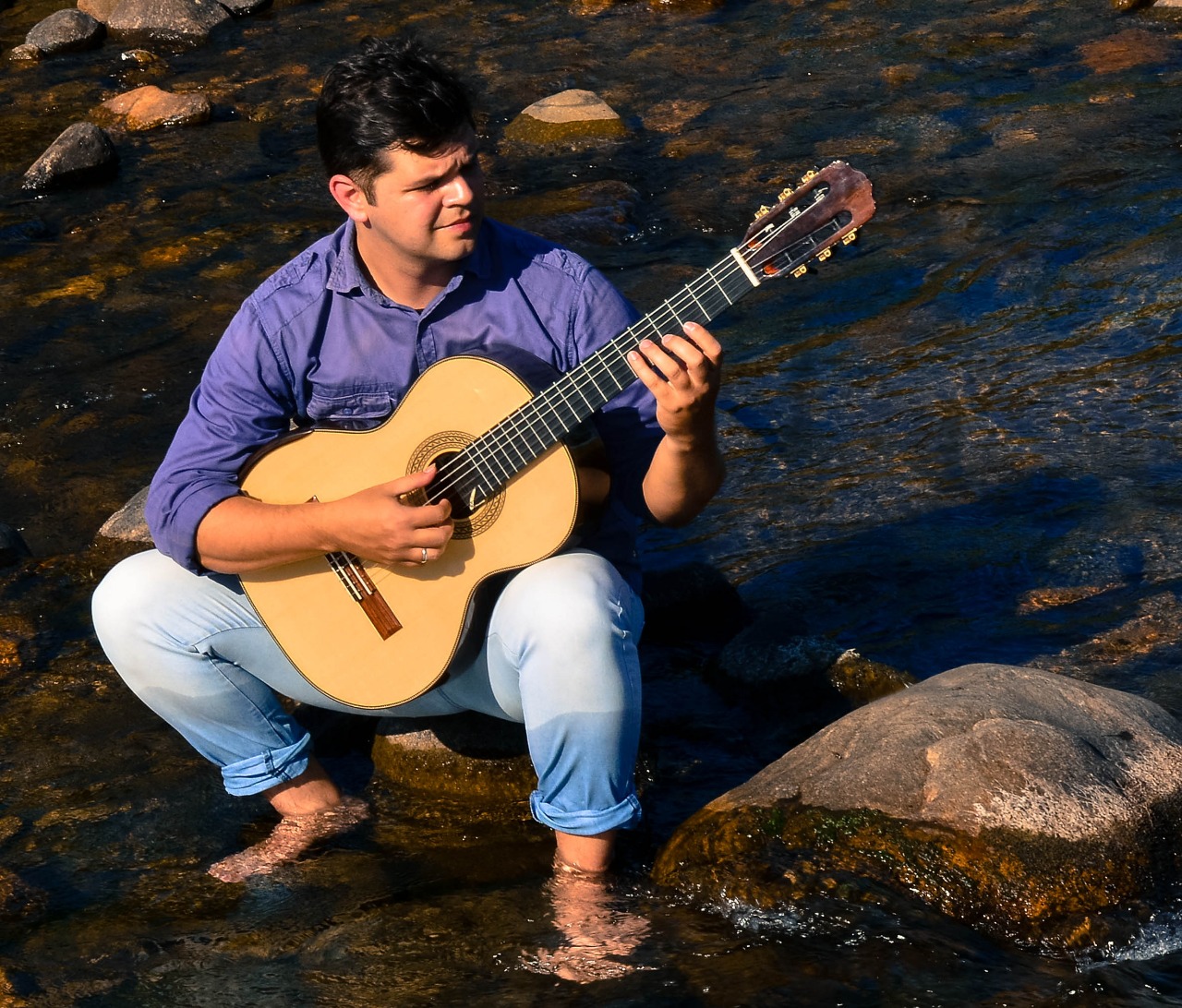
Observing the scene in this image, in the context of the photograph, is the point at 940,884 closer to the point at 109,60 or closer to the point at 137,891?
the point at 137,891

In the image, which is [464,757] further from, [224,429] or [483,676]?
[224,429]

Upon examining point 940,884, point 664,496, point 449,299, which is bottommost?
point 940,884

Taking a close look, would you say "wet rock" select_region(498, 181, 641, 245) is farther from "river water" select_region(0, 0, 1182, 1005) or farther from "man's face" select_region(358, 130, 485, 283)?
"man's face" select_region(358, 130, 485, 283)

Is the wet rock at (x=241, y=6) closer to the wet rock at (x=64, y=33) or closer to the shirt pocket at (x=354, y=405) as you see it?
the wet rock at (x=64, y=33)

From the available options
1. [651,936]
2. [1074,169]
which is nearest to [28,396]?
[651,936]

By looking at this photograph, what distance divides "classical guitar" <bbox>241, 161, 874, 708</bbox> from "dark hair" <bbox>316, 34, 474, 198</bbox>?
47 cm

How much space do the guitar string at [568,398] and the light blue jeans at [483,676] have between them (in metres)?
0.23

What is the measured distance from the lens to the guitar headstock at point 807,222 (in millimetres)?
3043

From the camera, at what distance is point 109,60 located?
10.7 metres

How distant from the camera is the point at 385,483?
330cm

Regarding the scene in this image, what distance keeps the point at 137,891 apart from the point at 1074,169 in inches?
239

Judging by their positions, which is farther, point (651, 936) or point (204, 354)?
point (204, 354)

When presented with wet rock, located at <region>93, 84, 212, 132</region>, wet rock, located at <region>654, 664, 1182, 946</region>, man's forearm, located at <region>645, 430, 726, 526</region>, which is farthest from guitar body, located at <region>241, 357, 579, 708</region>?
wet rock, located at <region>93, 84, 212, 132</region>

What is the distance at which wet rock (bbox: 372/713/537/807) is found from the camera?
3.67 m
